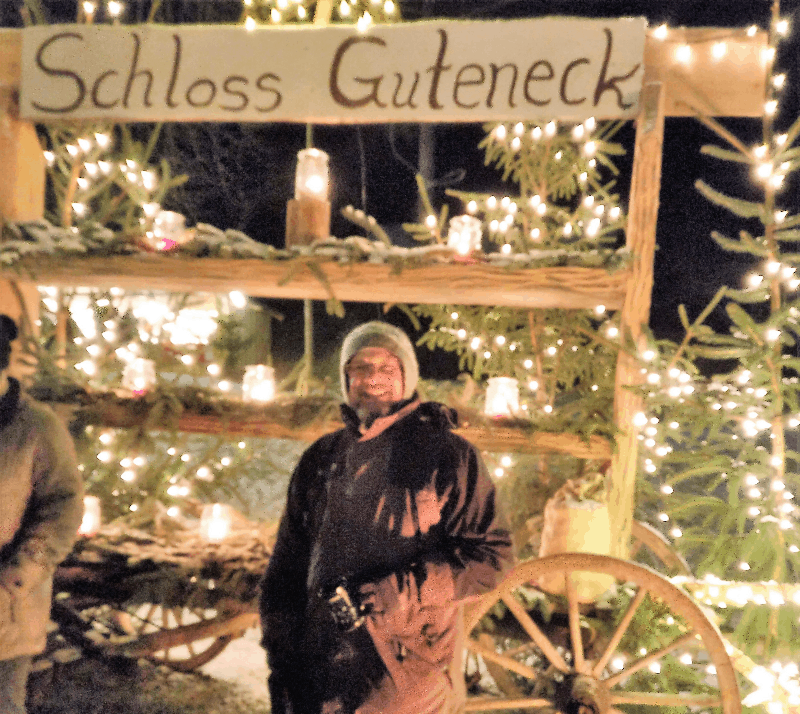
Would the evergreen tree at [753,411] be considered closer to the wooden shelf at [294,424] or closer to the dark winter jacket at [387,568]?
the wooden shelf at [294,424]

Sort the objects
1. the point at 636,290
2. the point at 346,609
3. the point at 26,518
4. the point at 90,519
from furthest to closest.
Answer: the point at 90,519 → the point at 636,290 → the point at 26,518 → the point at 346,609

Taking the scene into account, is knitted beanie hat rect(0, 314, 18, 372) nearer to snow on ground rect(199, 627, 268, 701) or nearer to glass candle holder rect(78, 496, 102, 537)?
glass candle holder rect(78, 496, 102, 537)

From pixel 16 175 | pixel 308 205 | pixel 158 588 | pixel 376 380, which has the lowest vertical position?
pixel 158 588

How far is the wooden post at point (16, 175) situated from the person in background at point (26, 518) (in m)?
1.47

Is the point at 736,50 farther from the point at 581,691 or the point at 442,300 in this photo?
the point at 581,691

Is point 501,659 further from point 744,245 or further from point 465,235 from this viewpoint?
point 744,245

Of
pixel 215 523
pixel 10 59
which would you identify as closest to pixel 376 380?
pixel 215 523

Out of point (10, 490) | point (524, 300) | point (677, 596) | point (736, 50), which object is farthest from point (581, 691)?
point (736, 50)

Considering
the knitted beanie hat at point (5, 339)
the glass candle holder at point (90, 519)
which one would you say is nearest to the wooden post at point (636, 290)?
the knitted beanie hat at point (5, 339)

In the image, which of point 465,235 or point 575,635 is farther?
point 465,235

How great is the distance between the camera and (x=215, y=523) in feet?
11.2

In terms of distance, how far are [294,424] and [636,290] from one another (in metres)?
1.87

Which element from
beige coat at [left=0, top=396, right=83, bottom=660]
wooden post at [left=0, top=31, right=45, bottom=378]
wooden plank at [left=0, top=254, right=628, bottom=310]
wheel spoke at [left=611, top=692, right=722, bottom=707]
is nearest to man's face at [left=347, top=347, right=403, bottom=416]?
wooden plank at [left=0, top=254, right=628, bottom=310]

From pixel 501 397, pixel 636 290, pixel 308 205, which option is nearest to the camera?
pixel 636 290
